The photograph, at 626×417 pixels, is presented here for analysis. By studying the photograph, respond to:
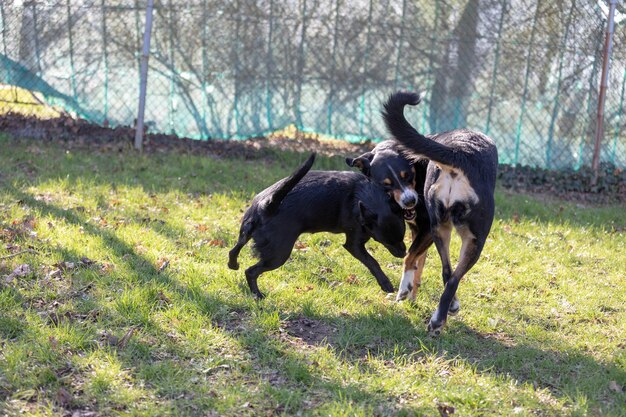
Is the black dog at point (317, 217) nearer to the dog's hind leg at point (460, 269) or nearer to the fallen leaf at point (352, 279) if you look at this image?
the fallen leaf at point (352, 279)

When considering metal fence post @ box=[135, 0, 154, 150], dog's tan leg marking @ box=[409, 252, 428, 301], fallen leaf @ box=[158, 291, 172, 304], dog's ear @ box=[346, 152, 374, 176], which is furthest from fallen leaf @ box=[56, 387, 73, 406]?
metal fence post @ box=[135, 0, 154, 150]

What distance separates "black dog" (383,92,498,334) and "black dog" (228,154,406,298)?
1.41 ft

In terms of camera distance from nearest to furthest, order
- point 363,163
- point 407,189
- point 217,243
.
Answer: point 407,189 < point 363,163 < point 217,243

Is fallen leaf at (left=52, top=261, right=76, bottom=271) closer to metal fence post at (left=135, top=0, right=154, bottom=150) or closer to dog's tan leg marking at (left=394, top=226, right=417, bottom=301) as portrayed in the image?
dog's tan leg marking at (left=394, top=226, right=417, bottom=301)

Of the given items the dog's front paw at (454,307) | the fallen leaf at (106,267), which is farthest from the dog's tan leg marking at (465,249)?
the fallen leaf at (106,267)

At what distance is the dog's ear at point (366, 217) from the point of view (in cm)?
455

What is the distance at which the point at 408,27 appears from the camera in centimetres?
916

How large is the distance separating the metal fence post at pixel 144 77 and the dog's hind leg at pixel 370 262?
16.1 ft

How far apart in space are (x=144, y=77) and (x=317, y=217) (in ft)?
16.3

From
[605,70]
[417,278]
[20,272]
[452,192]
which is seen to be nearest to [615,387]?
[452,192]

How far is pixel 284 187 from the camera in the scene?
4332mm

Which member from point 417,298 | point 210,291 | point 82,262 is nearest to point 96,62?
point 82,262

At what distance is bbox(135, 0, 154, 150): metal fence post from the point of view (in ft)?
27.6

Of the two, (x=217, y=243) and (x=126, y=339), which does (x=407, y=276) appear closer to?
(x=217, y=243)
